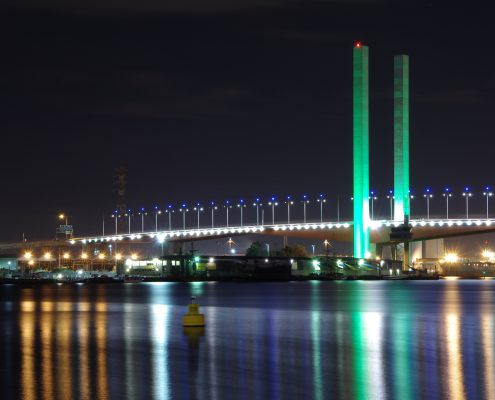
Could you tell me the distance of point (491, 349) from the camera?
22531 mm

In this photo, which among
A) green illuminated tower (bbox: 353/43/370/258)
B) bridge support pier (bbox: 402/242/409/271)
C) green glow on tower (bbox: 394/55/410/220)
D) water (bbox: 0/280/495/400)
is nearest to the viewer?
water (bbox: 0/280/495/400)

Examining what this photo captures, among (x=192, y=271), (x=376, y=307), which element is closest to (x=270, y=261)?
(x=192, y=271)

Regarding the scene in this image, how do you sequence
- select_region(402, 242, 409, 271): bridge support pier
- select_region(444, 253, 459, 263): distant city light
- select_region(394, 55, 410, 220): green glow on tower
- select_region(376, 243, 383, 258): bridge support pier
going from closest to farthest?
1. select_region(394, 55, 410, 220): green glow on tower
2. select_region(402, 242, 409, 271): bridge support pier
3. select_region(376, 243, 383, 258): bridge support pier
4. select_region(444, 253, 459, 263): distant city light

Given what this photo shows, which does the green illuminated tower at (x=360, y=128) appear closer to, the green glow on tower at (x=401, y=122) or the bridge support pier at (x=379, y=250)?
the green glow on tower at (x=401, y=122)

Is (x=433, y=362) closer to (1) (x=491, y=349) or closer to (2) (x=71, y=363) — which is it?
(1) (x=491, y=349)

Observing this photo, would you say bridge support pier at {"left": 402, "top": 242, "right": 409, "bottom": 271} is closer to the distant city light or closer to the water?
the distant city light

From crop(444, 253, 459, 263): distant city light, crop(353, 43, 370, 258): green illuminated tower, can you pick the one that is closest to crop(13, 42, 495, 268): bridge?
crop(353, 43, 370, 258): green illuminated tower

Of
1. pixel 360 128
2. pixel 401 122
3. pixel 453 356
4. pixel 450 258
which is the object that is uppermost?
pixel 401 122

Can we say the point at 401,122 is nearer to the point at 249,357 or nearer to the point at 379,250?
the point at 379,250

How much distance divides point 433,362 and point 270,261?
10939 centimetres

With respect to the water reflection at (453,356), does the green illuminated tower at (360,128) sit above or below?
above

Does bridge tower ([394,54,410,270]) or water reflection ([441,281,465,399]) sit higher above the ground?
bridge tower ([394,54,410,270])

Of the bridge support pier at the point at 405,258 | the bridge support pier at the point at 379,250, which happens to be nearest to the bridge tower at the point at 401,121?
the bridge support pier at the point at 405,258

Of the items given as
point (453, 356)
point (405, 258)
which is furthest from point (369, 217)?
point (453, 356)
